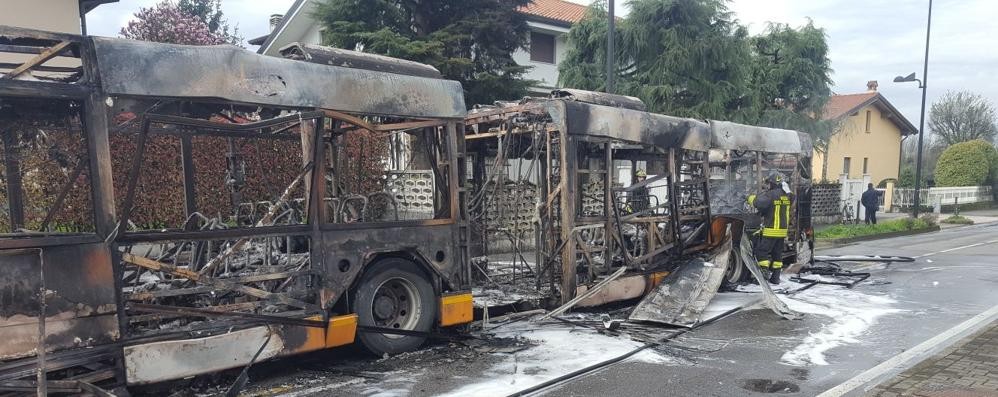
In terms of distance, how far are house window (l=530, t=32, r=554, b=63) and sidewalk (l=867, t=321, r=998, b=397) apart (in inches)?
704

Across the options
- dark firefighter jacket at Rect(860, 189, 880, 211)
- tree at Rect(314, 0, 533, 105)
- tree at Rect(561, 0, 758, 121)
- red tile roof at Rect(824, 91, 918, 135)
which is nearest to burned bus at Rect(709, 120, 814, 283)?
tree at Rect(561, 0, 758, 121)

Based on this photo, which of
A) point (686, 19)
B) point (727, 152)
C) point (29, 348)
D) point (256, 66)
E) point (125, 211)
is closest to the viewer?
point (29, 348)

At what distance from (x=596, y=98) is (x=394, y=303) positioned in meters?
3.64

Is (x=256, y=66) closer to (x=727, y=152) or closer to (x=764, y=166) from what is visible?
(x=727, y=152)

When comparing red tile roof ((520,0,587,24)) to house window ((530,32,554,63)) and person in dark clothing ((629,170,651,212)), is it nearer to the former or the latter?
house window ((530,32,554,63))

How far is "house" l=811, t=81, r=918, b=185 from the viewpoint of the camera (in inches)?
1373

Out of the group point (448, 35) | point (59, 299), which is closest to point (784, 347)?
point (59, 299)

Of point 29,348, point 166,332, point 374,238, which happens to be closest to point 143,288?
point 166,332

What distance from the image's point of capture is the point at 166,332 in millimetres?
4730

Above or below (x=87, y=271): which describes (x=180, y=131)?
above

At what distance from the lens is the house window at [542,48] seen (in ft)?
74.3

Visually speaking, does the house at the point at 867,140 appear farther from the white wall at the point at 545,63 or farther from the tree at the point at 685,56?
the tree at the point at 685,56

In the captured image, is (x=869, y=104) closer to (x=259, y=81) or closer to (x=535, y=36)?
(x=535, y=36)

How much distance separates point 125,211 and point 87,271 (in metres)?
0.45
